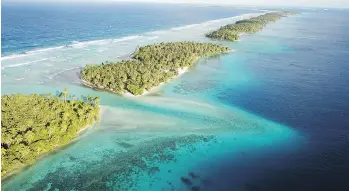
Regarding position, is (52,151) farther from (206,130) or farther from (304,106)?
(304,106)

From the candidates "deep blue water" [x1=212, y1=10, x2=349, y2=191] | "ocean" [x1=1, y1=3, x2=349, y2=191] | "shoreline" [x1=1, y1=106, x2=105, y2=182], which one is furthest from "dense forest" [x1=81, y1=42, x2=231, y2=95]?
"deep blue water" [x1=212, y1=10, x2=349, y2=191]

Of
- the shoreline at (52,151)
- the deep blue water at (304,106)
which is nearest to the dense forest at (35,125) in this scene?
the shoreline at (52,151)

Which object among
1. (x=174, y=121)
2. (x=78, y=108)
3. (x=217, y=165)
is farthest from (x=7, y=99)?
(x=217, y=165)

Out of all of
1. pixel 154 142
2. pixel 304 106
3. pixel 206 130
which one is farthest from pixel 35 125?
pixel 304 106

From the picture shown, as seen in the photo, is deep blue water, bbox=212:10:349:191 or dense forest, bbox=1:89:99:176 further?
deep blue water, bbox=212:10:349:191

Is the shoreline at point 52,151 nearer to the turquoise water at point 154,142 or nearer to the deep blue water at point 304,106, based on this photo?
the turquoise water at point 154,142

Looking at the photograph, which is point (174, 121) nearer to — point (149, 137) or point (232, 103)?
point (149, 137)

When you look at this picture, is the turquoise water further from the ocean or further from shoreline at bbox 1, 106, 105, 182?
shoreline at bbox 1, 106, 105, 182
